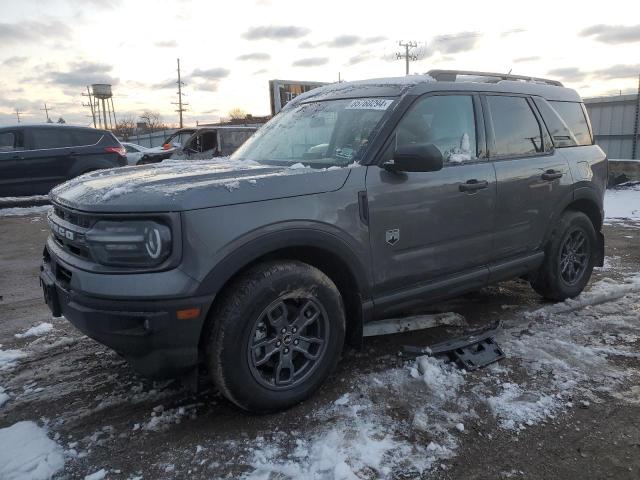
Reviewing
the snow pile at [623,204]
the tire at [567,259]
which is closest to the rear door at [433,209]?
the tire at [567,259]

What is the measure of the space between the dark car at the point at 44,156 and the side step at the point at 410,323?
30.9 feet

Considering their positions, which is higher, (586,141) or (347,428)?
(586,141)

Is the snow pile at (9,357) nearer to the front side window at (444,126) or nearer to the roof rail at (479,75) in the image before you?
the front side window at (444,126)

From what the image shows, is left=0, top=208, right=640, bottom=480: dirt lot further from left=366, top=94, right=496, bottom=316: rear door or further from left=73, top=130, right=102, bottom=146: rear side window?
left=73, top=130, right=102, bottom=146: rear side window

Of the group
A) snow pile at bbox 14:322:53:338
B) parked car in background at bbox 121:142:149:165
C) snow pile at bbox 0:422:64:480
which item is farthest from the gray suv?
parked car in background at bbox 121:142:149:165

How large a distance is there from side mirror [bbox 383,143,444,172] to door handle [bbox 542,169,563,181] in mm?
1585

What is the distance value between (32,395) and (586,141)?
503 cm

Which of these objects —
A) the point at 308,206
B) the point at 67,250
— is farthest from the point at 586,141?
the point at 67,250

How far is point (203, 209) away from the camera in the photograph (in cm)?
249

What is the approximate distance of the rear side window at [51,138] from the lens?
10766 mm

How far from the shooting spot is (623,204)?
34.9 ft

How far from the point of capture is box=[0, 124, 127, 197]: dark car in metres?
10.5

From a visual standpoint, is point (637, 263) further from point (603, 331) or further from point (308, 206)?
point (308, 206)

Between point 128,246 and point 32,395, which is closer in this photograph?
point 128,246
